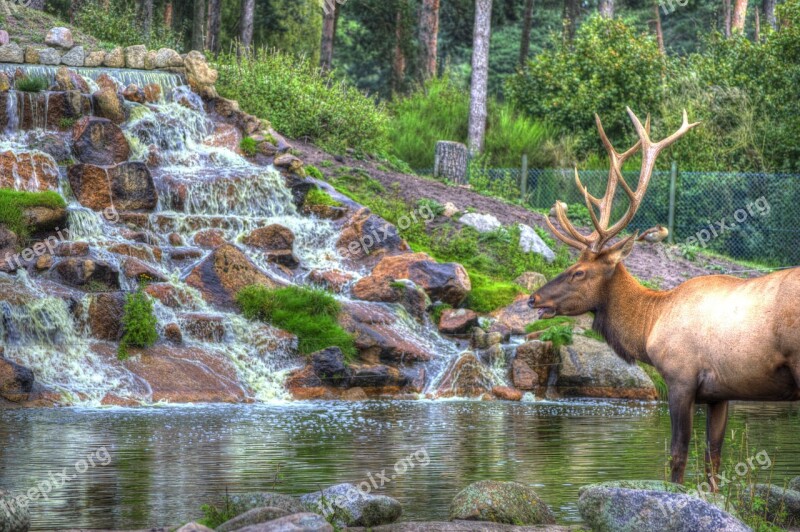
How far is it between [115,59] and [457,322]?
12050 mm

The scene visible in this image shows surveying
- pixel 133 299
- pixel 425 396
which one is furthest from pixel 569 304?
pixel 133 299

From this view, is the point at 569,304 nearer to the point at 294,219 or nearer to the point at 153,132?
the point at 294,219

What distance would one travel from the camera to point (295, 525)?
6039mm

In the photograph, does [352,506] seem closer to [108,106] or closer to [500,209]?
[108,106]

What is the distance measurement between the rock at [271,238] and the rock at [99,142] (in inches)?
142

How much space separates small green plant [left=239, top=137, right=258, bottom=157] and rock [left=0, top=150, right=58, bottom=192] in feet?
13.4

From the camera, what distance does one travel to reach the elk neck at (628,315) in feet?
30.0

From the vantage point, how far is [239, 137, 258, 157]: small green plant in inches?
918

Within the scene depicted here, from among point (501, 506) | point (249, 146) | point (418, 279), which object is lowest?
point (418, 279)

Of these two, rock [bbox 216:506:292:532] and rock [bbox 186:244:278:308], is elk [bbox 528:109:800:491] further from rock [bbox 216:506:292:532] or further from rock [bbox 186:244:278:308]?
rock [bbox 186:244:278:308]

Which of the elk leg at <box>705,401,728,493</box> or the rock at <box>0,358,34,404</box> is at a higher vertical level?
the elk leg at <box>705,401,728,493</box>

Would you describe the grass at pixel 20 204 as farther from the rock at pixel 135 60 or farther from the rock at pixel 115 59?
the rock at pixel 135 60

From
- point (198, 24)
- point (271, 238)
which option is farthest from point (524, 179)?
point (198, 24)

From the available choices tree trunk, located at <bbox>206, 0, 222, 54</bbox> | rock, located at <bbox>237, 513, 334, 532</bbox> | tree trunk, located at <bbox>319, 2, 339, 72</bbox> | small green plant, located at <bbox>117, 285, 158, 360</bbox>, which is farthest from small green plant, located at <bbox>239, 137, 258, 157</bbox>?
rock, located at <bbox>237, 513, 334, 532</bbox>
